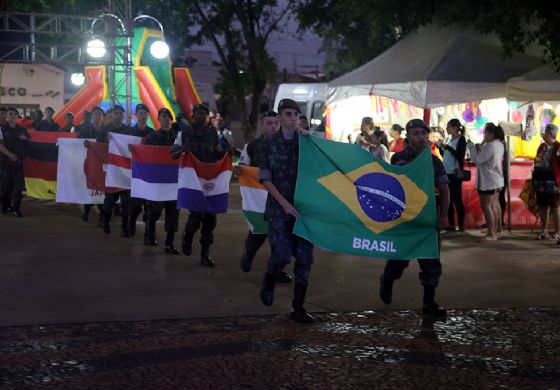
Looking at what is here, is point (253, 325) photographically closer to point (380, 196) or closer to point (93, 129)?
point (380, 196)

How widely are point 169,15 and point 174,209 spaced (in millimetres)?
25466

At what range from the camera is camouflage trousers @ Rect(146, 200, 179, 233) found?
11.4 metres

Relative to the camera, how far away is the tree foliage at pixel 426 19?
1452 centimetres

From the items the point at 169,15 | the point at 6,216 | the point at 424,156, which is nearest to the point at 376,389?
the point at 424,156

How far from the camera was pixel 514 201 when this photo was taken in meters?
15.1

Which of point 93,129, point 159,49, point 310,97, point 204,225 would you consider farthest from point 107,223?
point 310,97

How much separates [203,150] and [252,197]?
93 cm

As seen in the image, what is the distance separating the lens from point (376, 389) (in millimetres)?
5738

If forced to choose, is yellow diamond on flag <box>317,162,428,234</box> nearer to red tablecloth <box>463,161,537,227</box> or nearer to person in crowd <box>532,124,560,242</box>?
person in crowd <box>532,124,560,242</box>

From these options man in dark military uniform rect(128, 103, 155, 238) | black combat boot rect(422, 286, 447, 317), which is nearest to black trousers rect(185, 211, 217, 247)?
man in dark military uniform rect(128, 103, 155, 238)

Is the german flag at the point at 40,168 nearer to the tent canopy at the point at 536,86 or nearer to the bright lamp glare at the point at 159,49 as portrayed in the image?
the bright lamp glare at the point at 159,49

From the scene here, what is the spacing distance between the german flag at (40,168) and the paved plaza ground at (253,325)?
436 centimetres

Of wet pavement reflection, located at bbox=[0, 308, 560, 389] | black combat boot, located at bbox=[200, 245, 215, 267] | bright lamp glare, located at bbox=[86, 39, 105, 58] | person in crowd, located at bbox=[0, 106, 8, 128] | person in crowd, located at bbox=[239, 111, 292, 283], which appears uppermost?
bright lamp glare, located at bbox=[86, 39, 105, 58]

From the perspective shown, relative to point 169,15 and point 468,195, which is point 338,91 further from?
point 169,15
